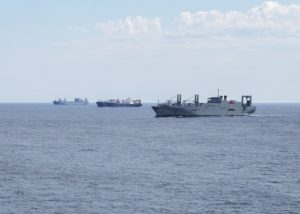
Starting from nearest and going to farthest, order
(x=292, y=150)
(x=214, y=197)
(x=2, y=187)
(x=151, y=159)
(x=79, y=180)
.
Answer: (x=214, y=197) → (x=2, y=187) → (x=79, y=180) → (x=151, y=159) → (x=292, y=150)

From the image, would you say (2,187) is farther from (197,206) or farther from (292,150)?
(292,150)

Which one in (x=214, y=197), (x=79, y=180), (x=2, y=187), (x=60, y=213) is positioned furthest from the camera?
(x=79, y=180)

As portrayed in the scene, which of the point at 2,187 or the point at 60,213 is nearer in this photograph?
the point at 60,213

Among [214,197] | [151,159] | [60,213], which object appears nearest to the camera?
[60,213]

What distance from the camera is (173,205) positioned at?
2320 inches

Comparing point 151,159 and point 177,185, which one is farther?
point 151,159

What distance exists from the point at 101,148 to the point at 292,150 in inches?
1354

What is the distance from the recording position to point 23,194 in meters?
64.3

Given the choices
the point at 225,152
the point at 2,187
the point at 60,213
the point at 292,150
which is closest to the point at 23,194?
the point at 2,187

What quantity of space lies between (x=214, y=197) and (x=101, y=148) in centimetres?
5721

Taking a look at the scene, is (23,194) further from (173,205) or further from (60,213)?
(173,205)

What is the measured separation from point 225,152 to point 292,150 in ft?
39.8

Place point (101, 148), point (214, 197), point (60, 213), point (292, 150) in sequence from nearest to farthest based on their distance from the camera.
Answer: point (60, 213)
point (214, 197)
point (292, 150)
point (101, 148)

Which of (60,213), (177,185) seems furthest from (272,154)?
(60,213)
